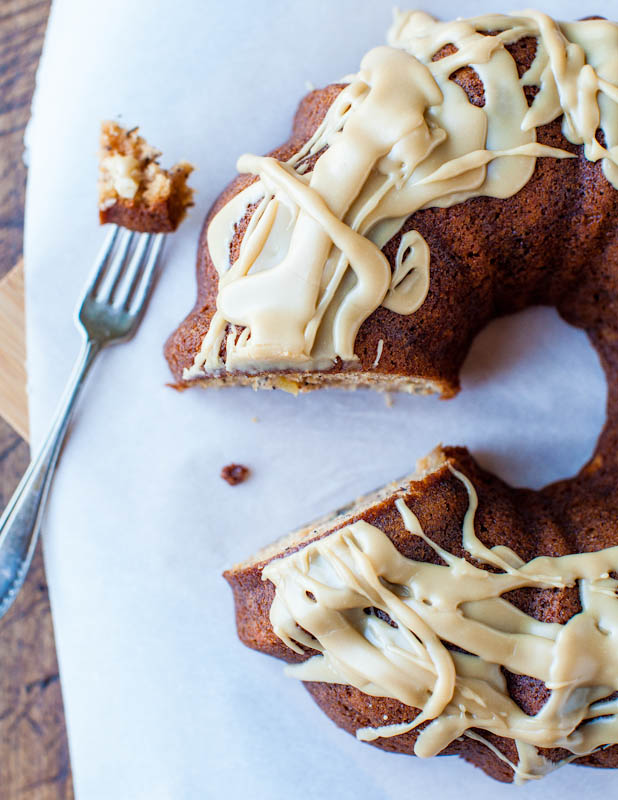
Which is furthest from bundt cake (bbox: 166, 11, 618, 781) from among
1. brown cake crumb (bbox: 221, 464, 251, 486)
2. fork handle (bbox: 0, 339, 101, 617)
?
fork handle (bbox: 0, 339, 101, 617)

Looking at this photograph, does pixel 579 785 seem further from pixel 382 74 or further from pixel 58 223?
pixel 58 223

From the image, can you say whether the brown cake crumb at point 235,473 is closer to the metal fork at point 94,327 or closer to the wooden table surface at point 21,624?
the metal fork at point 94,327

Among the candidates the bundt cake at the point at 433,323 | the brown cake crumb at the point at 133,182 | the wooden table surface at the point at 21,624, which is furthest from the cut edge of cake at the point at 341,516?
the brown cake crumb at the point at 133,182

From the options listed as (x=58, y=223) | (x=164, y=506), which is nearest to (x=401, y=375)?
(x=164, y=506)

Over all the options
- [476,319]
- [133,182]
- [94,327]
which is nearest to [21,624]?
[94,327]

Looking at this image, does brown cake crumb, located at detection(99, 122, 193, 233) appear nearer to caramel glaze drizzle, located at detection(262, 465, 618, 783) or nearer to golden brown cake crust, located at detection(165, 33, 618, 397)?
golden brown cake crust, located at detection(165, 33, 618, 397)
